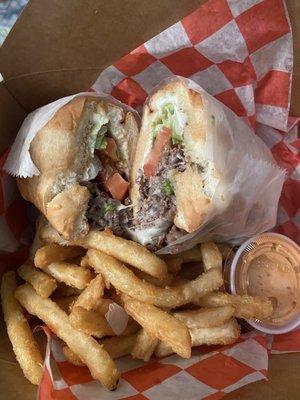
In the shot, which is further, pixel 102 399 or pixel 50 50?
pixel 50 50

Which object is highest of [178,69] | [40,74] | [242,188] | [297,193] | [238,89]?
[40,74]

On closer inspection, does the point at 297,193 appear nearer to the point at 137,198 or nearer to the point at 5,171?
the point at 137,198

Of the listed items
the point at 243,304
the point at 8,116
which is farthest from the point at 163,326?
the point at 8,116

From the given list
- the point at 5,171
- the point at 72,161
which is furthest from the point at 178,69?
the point at 5,171

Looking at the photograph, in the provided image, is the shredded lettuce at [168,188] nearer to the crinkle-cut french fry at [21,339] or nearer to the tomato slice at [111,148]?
the tomato slice at [111,148]

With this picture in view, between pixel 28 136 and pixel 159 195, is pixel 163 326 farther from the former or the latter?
pixel 28 136

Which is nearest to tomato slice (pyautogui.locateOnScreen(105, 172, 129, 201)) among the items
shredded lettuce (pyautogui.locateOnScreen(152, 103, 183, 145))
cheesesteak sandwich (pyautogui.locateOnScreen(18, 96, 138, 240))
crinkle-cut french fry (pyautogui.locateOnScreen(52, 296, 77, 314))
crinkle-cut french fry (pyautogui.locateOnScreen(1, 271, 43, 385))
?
cheesesteak sandwich (pyautogui.locateOnScreen(18, 96, 138, 240))

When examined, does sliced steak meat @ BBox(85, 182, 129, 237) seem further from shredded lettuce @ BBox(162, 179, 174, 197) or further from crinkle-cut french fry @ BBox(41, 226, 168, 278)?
shredded lettuce @ BBox(162, 179, 174, 197)

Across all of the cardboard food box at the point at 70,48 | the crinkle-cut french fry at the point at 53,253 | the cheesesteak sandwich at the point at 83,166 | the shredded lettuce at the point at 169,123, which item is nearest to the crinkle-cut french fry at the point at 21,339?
the cardboard food box at the point at 70,48

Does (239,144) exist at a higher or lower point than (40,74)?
lower
